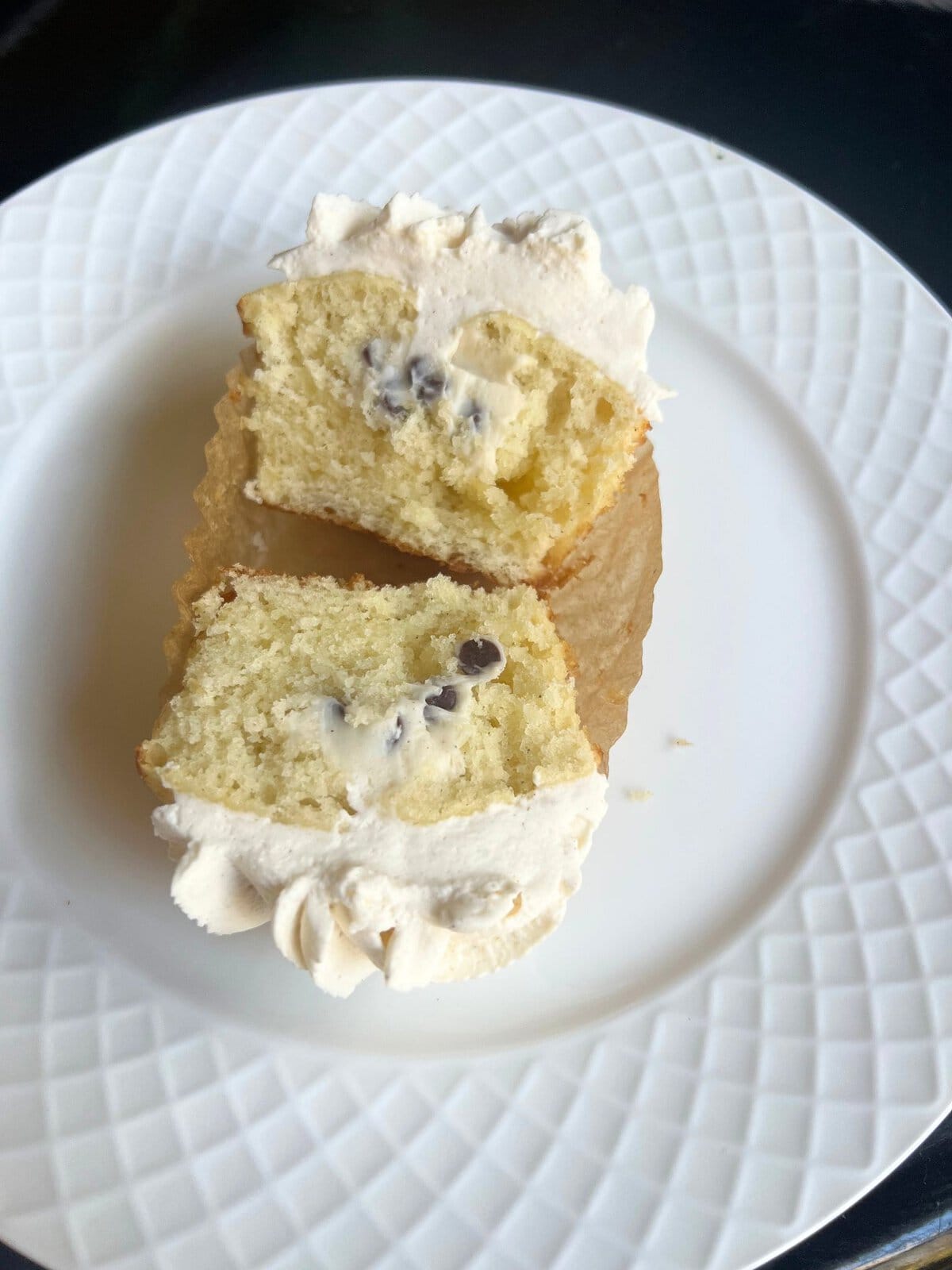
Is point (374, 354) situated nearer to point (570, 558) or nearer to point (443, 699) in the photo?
point (570, 558)

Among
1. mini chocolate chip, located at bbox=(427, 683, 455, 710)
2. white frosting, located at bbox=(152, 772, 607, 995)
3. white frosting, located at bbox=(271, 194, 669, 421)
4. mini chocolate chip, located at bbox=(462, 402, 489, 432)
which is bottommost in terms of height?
white frosting, located at bbox=(152, 772, 607, 995)

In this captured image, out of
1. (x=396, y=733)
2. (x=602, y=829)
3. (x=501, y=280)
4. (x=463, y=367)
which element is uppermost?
(x=501, y=280)

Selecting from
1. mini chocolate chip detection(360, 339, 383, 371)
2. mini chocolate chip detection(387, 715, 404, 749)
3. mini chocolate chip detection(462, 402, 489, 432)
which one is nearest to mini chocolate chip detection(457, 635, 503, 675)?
mini chocolate chip detection(387, 715, 404, 749)

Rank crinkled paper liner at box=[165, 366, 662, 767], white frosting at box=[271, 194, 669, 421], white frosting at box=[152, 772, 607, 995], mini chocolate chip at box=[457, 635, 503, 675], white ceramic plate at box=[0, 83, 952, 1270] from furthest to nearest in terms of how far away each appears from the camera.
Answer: crinkled paper liner at box=[165, 366, 662, 767] < white frosting at box=[271, 194, 669, 421] < mini chocolate chip at box=[457, 635, 503, 675] < white ceramic plate at box=[0, 83, 952, 1270] < white frosting at box=[152, 772, 607, 995]

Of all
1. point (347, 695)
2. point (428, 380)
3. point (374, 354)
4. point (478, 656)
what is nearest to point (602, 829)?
point (478, 656)

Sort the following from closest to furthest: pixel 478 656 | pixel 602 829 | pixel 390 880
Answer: pixel 390 880
pixel 478 656
pixel 602 829

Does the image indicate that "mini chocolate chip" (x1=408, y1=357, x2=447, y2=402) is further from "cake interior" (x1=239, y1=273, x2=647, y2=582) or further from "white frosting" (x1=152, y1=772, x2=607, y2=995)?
"white frosting" (x1=152, y1=772, x2=607, y2=995)
